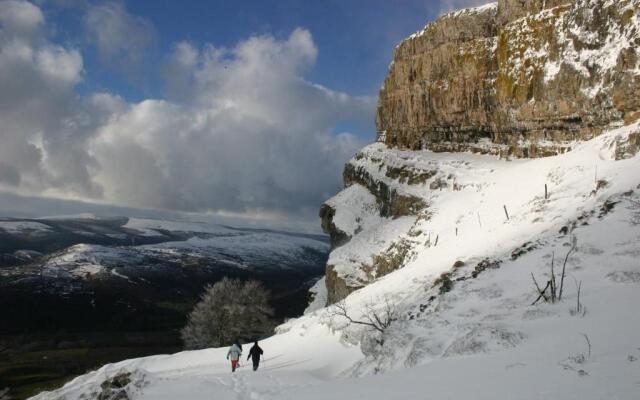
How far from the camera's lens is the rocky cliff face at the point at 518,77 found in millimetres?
43656

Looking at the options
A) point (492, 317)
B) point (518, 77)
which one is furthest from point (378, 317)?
point (518, 77)

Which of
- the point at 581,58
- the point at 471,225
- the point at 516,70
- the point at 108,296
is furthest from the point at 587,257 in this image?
the point at 108,296

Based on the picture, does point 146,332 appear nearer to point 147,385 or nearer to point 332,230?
point 332,230

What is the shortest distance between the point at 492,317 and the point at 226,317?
45.7 metres

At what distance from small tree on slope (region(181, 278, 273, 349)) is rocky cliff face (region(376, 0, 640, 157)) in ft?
122

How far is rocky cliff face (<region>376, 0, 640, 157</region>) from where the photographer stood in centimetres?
4366

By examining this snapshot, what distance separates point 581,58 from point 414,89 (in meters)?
27.7

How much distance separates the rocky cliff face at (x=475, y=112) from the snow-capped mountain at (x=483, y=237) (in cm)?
23

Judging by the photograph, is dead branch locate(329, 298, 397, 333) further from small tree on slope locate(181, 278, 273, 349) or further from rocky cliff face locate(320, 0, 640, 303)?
small tree on slope locate(181, 278, 273, 349)

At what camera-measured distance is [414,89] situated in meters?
71.2

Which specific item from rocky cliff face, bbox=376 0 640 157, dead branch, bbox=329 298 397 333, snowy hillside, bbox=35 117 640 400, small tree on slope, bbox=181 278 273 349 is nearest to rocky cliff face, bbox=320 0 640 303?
rocky cliff face, bbox=376 0 640 157

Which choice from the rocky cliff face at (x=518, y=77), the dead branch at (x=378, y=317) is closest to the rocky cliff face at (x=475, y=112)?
the rocky cliff face at (x=518, y=77)

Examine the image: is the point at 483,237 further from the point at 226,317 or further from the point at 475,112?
the point at 226,317

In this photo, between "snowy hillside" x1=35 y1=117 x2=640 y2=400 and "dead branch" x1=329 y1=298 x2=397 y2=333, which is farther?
"dead branch" x1=329 y1=298 x2=397 y2=333
